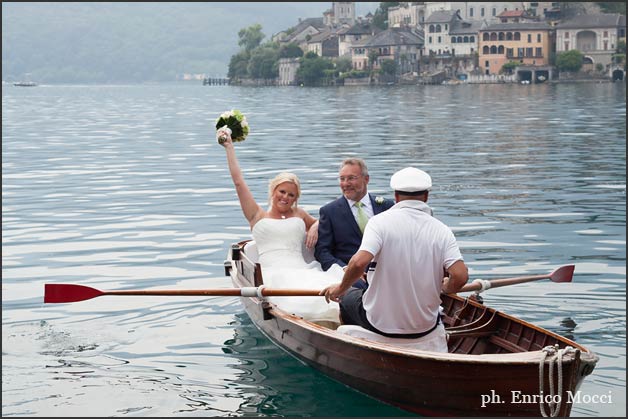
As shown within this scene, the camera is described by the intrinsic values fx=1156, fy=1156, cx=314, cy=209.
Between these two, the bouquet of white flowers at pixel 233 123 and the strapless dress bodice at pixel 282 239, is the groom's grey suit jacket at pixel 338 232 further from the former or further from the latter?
the bouquet of white flowers at pixel 233 123

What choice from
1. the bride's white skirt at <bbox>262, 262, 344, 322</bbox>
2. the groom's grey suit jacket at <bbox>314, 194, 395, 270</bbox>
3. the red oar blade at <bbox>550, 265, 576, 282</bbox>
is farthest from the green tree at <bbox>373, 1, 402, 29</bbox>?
the bride's white skirt at <bbox>262, 262, 344, 322</bbox>

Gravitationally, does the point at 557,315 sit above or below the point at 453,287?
below

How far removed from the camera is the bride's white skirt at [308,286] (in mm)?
10602

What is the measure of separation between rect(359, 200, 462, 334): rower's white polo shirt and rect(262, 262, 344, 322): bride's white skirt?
183 centimetres

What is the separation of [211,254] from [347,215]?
6.90 metres

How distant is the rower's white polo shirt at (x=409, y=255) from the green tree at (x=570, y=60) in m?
144

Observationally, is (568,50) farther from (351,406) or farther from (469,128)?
(351,406)

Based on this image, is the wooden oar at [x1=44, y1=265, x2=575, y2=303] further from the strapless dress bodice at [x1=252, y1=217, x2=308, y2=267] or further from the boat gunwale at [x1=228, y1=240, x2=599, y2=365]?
the strapless dress bodice at [x1=252, y1=217, x2=308, y2=267]

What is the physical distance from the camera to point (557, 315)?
12727 millimetres

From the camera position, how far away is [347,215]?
436 inches

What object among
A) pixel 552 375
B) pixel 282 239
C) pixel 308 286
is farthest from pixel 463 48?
pixel 552 375

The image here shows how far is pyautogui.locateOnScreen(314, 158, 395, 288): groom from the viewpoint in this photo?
35.4 feet

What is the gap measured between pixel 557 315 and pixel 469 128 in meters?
39.4

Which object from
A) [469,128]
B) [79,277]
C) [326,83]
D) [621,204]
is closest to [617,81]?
[326,83]
